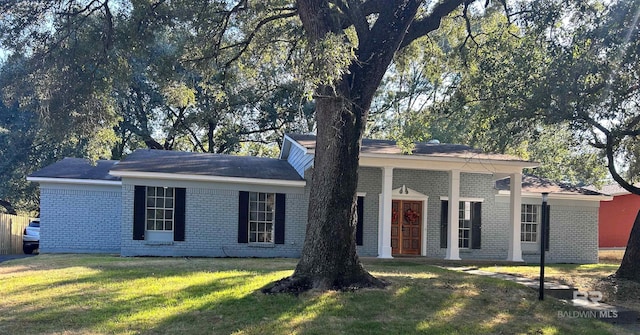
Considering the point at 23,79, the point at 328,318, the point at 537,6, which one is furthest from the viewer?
the point at 537,6

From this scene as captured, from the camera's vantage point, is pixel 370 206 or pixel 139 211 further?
pixel 370 206

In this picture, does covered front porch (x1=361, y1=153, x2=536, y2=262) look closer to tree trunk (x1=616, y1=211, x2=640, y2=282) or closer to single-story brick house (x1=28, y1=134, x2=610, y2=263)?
single-story brick house (x1=28, y1=134, x2=610, y2=263)

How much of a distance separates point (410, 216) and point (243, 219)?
226 inches

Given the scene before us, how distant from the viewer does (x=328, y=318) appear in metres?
7.59

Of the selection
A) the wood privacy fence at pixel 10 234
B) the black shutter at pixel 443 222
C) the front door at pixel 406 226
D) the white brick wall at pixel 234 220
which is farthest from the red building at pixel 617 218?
the wood privacy fence at pixel 10 234

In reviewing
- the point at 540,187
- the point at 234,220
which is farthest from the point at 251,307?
the point at 540,187

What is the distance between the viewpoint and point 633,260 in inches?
508

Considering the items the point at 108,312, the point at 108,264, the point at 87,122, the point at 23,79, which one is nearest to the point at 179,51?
the point at 87,122

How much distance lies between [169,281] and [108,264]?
366 centimetres

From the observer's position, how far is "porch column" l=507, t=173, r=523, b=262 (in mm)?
17391

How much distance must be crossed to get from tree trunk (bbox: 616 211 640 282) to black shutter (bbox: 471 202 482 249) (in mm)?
5855

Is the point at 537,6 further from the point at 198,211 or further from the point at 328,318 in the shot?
the point at 198,211

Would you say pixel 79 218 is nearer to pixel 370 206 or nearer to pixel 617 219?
pixel 370 206

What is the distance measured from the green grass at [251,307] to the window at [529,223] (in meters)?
9.16
